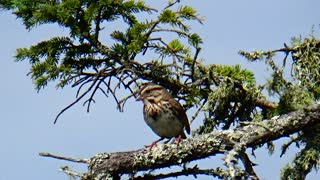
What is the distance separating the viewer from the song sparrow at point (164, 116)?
8.66 m

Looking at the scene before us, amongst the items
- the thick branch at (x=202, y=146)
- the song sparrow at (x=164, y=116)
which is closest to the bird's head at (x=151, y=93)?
the song sparrow at (x=164, y=116)

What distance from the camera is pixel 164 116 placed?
8844 millimetres

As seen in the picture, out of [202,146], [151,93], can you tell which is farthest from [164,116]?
→ [202,146]

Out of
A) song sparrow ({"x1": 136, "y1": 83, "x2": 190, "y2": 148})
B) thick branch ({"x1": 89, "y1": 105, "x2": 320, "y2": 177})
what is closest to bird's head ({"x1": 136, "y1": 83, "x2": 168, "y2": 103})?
song sparrow ({"x1": 136, "y1": 83, "x2": 190, "y2": 148})

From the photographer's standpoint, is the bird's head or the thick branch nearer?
the thick branch

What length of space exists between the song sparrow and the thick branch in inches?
87.2

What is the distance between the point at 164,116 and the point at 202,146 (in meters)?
2.56

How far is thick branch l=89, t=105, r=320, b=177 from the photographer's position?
6180mm

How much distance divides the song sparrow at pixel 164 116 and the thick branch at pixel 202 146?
7.26 ft

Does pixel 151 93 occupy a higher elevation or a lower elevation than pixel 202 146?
higher

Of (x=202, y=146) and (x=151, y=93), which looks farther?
(x=151, y=93)

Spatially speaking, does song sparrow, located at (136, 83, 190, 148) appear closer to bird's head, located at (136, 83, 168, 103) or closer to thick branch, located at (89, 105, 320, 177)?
bird's head, located at (136, 83, 168, 103)

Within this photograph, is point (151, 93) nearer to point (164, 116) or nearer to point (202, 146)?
point (164, 116)

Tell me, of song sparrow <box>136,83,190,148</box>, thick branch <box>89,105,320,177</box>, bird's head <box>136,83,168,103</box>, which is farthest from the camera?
song sparrow <box>136,83,190,148</box>
